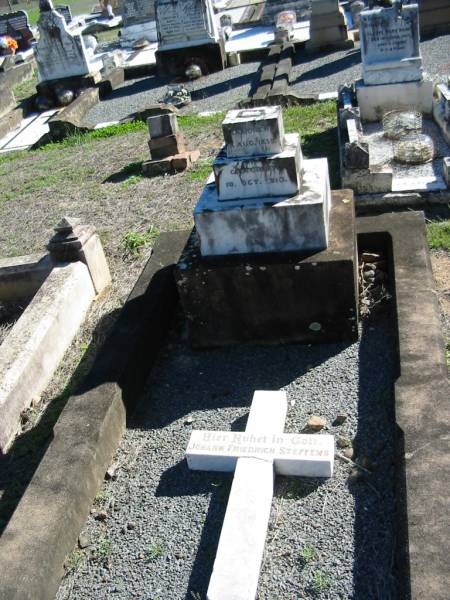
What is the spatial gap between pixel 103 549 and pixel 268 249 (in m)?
2.27

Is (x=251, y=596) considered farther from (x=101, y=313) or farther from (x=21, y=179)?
(x=21, y=179)

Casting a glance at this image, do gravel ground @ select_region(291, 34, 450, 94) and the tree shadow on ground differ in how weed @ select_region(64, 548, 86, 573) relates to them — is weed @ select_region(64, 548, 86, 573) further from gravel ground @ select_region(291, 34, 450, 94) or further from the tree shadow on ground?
the tree shadow on ground

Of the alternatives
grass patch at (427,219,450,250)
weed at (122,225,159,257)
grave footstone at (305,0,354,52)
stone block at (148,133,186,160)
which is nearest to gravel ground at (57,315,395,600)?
grass patch at (427,219,450,250)

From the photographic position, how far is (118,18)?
2703 cm

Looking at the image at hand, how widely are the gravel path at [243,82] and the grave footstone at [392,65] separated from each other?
2.18 metres

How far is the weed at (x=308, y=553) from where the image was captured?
9.89 ft

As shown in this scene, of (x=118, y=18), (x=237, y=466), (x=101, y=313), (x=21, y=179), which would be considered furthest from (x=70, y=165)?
(x=118, y=18)

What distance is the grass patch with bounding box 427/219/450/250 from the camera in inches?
233

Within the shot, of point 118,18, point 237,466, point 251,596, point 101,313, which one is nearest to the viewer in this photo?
point 251,596

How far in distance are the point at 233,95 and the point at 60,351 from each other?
9189 millimetres

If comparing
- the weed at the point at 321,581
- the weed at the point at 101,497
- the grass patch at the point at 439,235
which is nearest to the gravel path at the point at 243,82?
the grass patch at the point at 439,235

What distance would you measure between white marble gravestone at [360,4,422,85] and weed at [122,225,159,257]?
4.60 m

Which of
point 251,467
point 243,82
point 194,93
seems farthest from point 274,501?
point 243,82

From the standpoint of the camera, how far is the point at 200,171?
8844 millimetres
